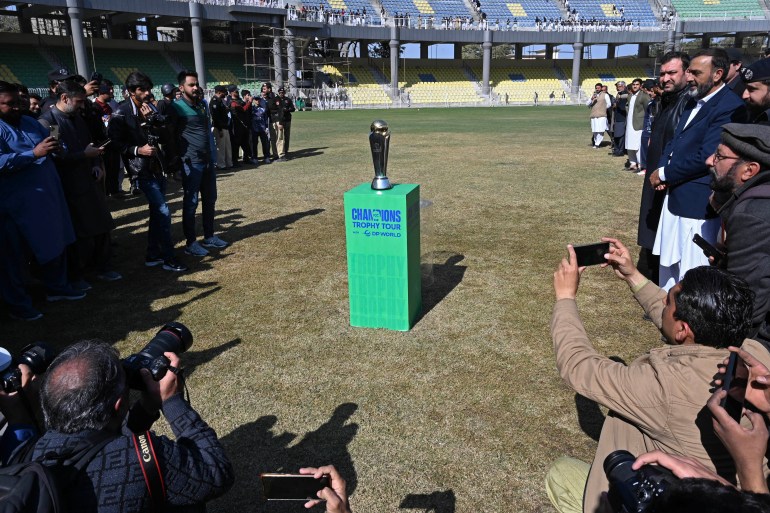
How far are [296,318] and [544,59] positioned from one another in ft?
172

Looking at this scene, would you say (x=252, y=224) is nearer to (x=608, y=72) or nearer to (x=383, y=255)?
(x=383, y=255)

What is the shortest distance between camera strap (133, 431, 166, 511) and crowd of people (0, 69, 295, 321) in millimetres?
3675

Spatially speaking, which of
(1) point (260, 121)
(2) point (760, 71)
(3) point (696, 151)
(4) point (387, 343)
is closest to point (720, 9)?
(1) point (260, 121)

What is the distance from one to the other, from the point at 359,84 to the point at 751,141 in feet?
149

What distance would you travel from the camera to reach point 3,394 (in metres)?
1.92

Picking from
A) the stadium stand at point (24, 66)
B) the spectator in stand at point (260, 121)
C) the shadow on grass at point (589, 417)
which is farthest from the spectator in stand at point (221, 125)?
the stadium stand at point (24, 66)

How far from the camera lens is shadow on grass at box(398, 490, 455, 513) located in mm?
2482

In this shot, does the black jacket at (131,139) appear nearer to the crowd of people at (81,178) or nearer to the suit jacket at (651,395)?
the crowd of people at (81,178)

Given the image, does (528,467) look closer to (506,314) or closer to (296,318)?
(506,314)

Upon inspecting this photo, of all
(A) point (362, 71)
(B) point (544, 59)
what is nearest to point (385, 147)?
(A) point (362, 71)

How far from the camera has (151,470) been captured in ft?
4.69

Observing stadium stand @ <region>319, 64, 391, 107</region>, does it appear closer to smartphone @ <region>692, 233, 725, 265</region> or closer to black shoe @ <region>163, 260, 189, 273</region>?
black shoe @ <region>163, 260, 189, 273</region>

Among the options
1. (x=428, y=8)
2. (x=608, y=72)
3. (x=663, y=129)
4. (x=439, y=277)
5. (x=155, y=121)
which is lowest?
(x=439, y=277)

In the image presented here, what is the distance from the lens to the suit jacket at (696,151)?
3.68m
